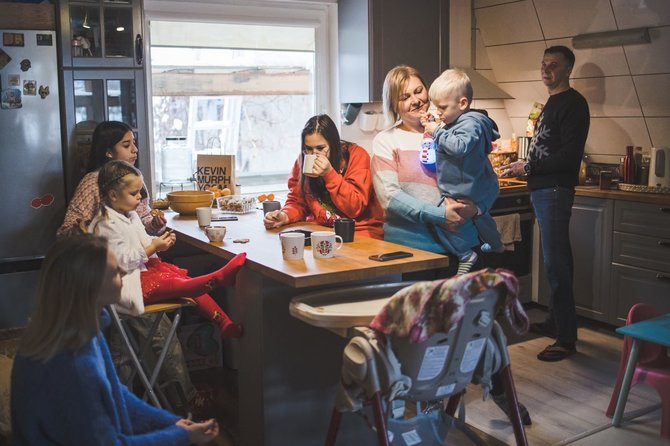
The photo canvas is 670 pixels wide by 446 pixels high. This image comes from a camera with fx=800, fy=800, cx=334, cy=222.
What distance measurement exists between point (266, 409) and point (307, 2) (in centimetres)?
300

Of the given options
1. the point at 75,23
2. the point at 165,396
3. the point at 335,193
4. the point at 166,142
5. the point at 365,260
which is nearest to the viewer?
the point at 365,260

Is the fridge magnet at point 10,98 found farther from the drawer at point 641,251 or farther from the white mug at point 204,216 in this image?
the drawer at point 641,251

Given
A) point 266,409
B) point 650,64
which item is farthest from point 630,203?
point 266,409

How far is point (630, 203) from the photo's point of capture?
445 cm

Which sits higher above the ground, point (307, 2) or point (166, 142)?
point (307, 2)

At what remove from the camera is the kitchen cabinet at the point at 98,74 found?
3910mm

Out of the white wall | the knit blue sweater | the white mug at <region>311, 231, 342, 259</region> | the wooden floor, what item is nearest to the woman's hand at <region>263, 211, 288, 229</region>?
the white mug at <region>311, 231, 342, 259</region>

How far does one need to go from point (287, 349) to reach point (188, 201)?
1308 mm

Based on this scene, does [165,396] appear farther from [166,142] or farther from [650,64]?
[650,64]

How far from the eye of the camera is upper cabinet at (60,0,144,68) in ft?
12.8

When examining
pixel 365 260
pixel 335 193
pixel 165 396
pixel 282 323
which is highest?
pixel 335 193

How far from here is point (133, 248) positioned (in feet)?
9.96

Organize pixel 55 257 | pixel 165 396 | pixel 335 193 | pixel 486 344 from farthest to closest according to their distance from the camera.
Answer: pixel 165 396 → pixel 335 193 → pixel 486 344 → pixel 55 257

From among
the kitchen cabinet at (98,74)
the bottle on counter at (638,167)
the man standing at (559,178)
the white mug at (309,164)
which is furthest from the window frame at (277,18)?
the bottle on counter at (638,167)
